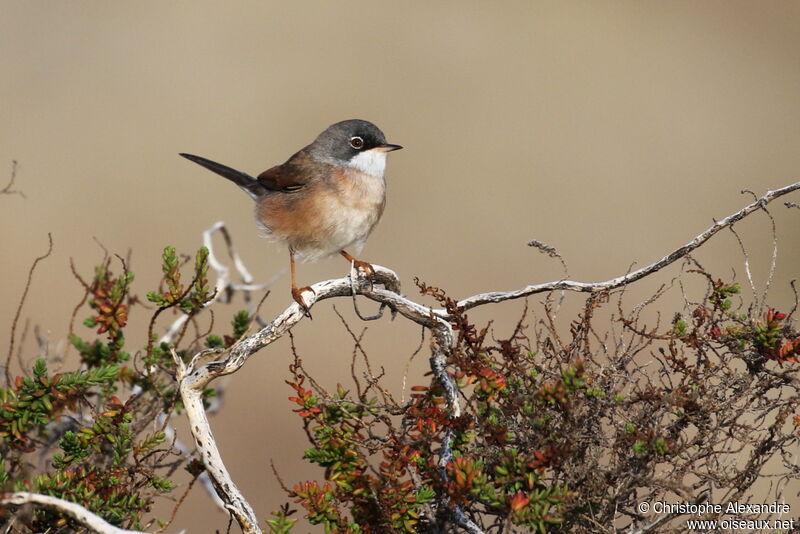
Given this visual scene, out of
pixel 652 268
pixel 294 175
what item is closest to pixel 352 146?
pixel 294 175

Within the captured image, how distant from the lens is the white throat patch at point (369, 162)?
231 inches

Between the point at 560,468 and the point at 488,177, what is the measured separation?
53.5 ft

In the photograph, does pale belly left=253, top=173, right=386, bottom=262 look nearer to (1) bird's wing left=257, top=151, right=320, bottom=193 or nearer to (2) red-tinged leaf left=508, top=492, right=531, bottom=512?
(1) bird's wing left=257, top=151, right=320, bottom=193

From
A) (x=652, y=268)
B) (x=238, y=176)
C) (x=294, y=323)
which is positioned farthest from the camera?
(x=238, y=176)

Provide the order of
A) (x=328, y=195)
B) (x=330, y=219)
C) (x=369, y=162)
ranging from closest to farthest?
(x=330, y=219)
(x=328, y=195)
(x=369, y=162)

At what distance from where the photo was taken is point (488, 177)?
62.8ft

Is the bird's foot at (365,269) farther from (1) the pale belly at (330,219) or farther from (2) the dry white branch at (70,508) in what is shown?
(2) the dry white branch at (70,508)

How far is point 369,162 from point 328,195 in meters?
0.43

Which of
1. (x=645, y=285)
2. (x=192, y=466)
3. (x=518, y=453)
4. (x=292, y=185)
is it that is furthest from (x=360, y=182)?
(x=645, y=285)

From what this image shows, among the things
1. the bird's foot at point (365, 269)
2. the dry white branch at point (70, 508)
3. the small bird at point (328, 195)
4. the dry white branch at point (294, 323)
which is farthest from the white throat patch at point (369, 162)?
the dry white branch at point (70, 508)

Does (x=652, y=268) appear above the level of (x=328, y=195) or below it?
below

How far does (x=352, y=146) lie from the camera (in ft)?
19.6

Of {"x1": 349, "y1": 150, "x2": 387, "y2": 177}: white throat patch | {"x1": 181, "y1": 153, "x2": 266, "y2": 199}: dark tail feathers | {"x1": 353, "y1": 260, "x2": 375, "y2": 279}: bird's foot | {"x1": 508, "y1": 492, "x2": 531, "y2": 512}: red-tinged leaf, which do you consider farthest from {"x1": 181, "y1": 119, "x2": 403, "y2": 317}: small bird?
{"x1": 508, "y1": 492, "x2": 531, "y2": 512}: red-tinged leaf

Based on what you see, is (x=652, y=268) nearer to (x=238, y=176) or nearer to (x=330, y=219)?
(x=330, y=219)
